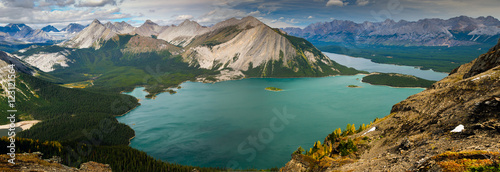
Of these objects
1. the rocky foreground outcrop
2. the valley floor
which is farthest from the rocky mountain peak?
the valley floor

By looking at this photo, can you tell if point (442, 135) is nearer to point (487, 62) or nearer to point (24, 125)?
point (487, 62)

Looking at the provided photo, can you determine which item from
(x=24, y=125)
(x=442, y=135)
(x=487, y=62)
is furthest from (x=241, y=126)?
(x=24, y=125)

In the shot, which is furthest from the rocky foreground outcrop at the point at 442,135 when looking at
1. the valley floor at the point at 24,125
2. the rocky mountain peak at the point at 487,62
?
the valley floor at the point at 24,125

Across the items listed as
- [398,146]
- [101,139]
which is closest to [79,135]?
[101,139]

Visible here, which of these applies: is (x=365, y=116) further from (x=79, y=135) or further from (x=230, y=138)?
(x=79, y=135)

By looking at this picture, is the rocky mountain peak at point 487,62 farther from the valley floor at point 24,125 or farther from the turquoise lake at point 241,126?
the valley floor at point 24,125

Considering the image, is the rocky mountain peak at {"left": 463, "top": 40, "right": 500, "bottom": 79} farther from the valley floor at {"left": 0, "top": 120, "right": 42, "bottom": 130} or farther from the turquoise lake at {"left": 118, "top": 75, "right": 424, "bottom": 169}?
the valley floor at {"left": 0, "top": 120, "right": 42, "bottom": 130}
